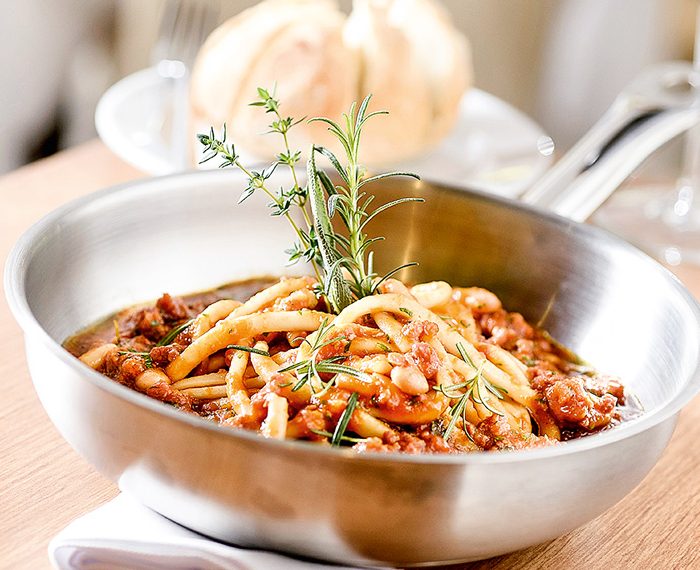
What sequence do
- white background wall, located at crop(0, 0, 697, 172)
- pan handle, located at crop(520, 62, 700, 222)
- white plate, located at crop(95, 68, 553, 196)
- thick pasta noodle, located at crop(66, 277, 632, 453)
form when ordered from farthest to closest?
white background wall, located at crop(0, 0, 697, 172)
white plate, located at crop(95, 68, 553, 196)
pan handle, located at crop(520, 62, 700, 222)
thick pasta noodle, located at crop(66, 277, 632, 453)

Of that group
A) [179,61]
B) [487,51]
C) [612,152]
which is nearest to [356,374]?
[612,152]

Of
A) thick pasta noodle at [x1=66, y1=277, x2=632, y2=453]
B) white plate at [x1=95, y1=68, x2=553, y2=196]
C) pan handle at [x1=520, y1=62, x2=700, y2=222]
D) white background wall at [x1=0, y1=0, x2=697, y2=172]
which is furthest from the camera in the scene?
white background wall at [x1=0, y1=0, x2=697, y2=172]

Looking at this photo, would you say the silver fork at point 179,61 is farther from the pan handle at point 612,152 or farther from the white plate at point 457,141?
the pan handle at point 612,152

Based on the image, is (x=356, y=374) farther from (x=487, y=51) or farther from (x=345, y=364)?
(x=487, y=51)

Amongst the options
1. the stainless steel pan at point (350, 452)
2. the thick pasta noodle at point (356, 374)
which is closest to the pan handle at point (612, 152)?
the stainless steel pan at point (350, 452)

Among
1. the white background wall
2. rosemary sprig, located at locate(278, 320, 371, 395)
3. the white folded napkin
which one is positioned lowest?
the white background wall

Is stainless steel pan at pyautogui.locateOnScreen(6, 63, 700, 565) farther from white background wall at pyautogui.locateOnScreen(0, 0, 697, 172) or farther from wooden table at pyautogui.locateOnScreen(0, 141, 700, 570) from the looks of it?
white background wall at pyautogui.locateOnScreen(0, 0, 697, 172)

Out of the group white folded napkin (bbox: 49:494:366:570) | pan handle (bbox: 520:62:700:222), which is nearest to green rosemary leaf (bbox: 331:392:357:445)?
white folded napkin (bbox: 49:494:366:570)
